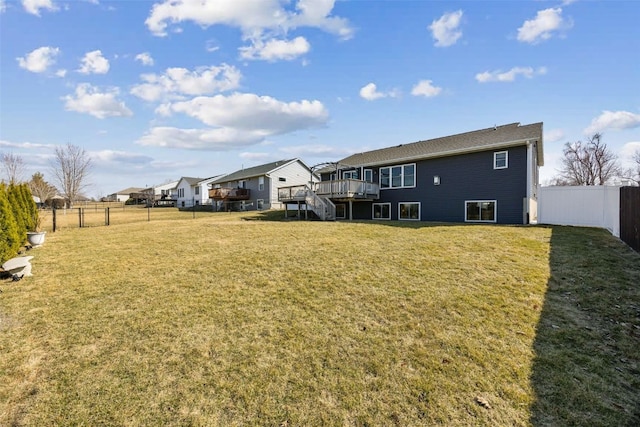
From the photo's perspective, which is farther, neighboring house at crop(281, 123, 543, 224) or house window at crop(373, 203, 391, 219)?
house window at crop(373, 203, 391, 219)

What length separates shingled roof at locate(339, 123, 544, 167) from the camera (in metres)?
15.3

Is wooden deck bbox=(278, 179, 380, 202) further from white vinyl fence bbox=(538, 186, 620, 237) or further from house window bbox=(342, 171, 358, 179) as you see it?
white vinyl fence bbox=(538, 186, 620, 237)

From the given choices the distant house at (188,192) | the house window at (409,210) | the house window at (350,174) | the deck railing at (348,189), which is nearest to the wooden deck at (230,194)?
the distant house at (188,192)

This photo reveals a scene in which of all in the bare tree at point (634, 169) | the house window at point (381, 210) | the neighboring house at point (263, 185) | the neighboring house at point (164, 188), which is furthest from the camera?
the neighboring house at point (164, 188)

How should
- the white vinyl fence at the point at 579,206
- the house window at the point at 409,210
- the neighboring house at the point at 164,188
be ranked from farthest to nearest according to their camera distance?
the neighboring house at the point at 164,188
the house window at the point at 409,210
the white vinyl fence at the point at 579,206

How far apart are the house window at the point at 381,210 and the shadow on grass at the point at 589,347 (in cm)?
1341

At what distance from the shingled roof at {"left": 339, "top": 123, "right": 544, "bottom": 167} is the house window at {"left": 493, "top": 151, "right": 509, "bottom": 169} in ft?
1.33

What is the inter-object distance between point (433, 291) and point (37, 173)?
67675 mm

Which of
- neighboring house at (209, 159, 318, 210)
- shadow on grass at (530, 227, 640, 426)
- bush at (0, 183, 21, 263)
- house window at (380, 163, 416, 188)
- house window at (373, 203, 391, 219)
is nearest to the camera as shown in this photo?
shadow on grass at (530, 227, 640, 426)

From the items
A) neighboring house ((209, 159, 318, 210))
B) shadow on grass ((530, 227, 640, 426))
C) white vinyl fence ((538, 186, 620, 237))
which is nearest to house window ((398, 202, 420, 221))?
white vinyl fence ((538, 186, 620, 237))

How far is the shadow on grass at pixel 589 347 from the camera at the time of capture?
10.1 ft

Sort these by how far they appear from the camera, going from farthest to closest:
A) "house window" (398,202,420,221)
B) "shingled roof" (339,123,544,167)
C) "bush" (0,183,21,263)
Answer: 1. "house window" (398,202,420,221)
2. "shingled roof" (339,123,544,167)
3. "bush" (0,183,21,263)

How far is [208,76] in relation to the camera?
13734 millimetres

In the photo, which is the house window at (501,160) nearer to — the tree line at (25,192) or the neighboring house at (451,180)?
the neighboring house at (451,180)
